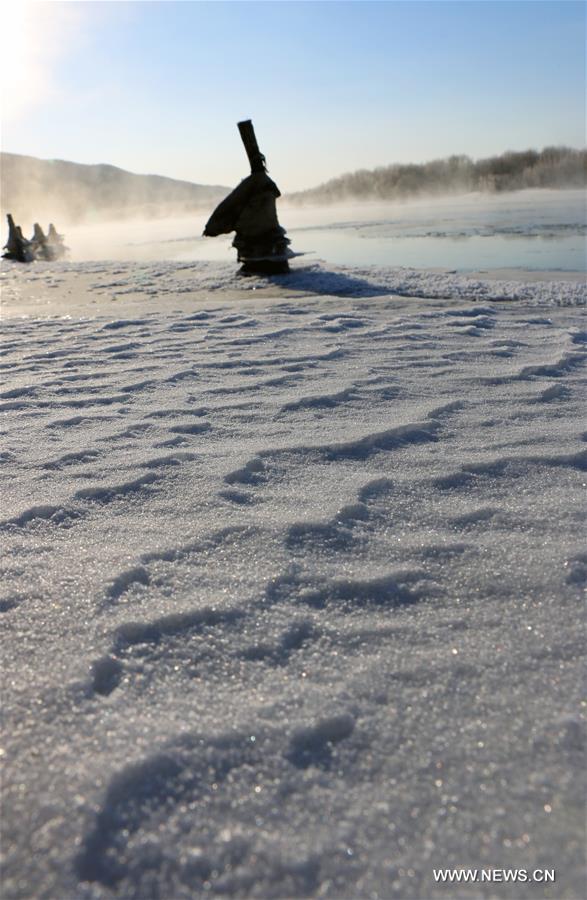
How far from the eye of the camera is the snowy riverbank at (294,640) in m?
0.87

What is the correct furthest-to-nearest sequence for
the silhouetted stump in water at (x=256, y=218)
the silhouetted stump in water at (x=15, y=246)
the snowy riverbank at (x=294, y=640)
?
the silhouetted stump in water at (x=15, y=246) → the silhouetted stump in water at (x=256, y=218) → the snowy riverbank at (x=294, y=640)

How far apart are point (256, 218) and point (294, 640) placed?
7.81 metres

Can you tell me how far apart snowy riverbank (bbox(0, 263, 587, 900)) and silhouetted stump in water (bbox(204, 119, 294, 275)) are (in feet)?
18.5

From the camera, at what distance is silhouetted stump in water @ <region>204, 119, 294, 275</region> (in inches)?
319

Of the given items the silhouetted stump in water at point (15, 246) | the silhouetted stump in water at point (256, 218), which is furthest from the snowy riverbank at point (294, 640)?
the silhouetted stump in water at point (15, 246)

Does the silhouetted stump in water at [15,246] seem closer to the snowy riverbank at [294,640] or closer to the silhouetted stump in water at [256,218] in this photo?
the silhouetted stump in water at [256,218]

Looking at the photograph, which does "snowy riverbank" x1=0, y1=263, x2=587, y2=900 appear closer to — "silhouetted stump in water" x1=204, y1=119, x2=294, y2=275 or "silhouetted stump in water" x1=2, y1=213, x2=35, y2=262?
"silhouetted stump in water" x1=204, y1=119, x2=294, y2=275

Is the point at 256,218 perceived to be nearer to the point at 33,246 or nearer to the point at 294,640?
the point at 294,640

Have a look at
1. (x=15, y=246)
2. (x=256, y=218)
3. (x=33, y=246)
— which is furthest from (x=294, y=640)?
(x=33, y=246)

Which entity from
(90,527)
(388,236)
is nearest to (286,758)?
(90,527)

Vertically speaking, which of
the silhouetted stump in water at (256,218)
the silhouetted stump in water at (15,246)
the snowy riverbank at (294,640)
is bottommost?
the snowy riverbank at (294,640)

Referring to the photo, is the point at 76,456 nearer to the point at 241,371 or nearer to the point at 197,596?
the point at 197,596

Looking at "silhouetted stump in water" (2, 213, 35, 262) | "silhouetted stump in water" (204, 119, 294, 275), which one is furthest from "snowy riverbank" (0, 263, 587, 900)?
"silhouetted stump in water" (2, 213, 35, 262)

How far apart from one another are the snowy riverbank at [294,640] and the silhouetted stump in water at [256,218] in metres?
5.63
